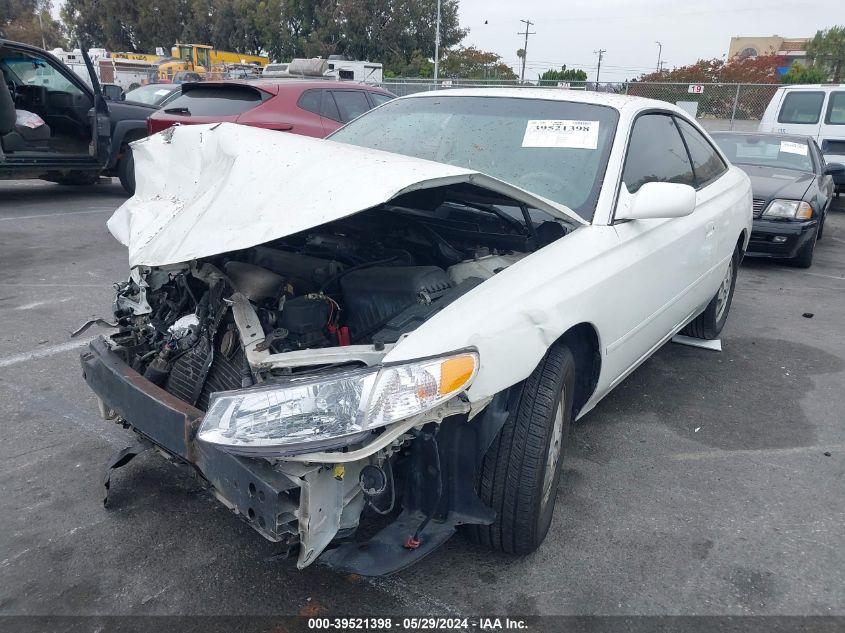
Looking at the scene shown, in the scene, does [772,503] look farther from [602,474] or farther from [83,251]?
[83,251]

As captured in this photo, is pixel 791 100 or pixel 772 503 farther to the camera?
pixel 791 100

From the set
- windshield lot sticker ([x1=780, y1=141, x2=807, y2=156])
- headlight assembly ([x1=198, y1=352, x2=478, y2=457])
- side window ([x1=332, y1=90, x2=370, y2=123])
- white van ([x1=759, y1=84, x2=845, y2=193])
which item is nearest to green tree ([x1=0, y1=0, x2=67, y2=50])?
side window ([x1=332, y1=90, x2=370, y2=123])

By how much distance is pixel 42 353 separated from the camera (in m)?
4.28

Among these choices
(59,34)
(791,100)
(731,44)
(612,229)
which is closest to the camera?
(612,229)

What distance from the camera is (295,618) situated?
2.20 m

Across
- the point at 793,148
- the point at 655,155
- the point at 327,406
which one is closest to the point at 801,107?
A: the point at 793,148

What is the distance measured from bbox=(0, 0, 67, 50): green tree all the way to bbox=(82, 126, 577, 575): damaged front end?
5695 centimetres

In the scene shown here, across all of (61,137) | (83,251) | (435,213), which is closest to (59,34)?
(61,137)

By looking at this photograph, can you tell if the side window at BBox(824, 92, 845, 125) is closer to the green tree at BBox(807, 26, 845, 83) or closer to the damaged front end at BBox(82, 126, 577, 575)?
the damaged front end at BBox(82, 126, 577, 575)

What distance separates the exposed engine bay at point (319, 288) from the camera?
2.45 m

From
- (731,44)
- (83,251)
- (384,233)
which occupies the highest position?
(731,44)

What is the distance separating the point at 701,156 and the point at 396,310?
106 inches

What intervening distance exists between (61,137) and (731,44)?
262 ft

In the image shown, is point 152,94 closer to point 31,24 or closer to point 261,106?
point 261,106
